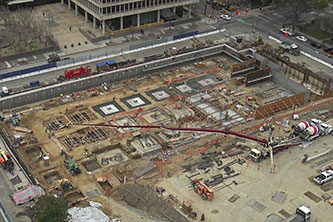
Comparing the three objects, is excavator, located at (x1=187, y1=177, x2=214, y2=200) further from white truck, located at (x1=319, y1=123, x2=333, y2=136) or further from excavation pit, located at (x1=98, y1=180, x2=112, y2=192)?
white truck, located at (x1=319, y1=123, x2=333, y2=136)

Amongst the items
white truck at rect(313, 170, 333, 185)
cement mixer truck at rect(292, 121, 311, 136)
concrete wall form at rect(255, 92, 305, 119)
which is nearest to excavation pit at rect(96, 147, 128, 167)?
concrete wall form at rect(255, 92, 305, 119)

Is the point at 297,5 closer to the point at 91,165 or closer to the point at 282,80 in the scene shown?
the point at 282,80

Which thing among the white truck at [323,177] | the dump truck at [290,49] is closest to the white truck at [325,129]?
the white truck at [323,177]

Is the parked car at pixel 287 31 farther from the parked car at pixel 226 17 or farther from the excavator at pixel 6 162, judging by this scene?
the excavator at pixel 6 162

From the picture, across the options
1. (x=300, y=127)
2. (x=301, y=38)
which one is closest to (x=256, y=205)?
(x=300, y=127)

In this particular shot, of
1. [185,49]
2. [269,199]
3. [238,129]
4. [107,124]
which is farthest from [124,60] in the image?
[269,199]
